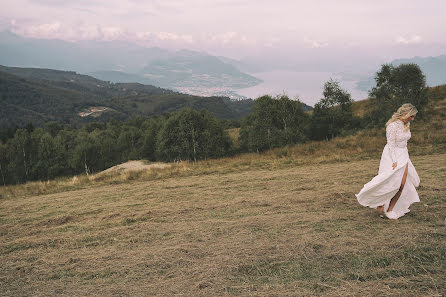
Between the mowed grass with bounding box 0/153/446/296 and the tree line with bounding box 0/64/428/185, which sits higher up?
the tree line with bounding box 0/64/428/185

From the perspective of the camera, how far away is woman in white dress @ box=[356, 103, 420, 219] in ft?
21.0

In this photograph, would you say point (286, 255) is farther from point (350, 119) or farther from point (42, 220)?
point (350, 119)

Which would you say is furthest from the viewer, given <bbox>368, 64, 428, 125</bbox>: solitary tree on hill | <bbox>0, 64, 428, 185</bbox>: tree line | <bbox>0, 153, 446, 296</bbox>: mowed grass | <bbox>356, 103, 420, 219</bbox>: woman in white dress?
<bbox>0, 64, 428, 185</bbox>: tree line

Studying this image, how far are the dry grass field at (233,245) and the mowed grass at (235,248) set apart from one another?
23mm

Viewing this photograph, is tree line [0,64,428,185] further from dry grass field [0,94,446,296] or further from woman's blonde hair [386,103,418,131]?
woman's blonde hair [386,103,418,131]

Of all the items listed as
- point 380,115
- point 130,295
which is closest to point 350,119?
point 380,115

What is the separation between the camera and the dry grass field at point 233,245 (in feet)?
13.7

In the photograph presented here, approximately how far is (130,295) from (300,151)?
65.9ft

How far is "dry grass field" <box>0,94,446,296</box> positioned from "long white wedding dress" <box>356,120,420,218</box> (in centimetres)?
36

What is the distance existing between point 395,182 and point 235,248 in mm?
3950

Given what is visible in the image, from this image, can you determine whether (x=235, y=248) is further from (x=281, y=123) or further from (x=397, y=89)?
(x=281, y=123)

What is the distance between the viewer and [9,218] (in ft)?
32.2

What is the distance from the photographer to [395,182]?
6.40 meters

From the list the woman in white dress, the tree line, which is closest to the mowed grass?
the woman in white dress
